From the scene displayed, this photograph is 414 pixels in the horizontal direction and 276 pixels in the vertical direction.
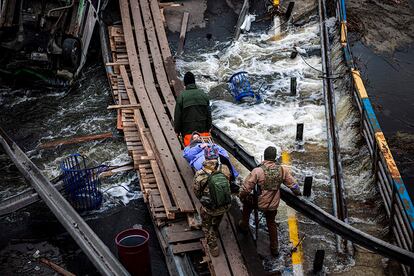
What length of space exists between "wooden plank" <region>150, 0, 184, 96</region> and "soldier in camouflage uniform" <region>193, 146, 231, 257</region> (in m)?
4.84

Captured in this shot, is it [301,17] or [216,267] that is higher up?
[301,17]

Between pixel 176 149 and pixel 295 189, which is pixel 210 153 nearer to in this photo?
pixel 295 189

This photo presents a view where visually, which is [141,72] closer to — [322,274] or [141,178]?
[141,178]

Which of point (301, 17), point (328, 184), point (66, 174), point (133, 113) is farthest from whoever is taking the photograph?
point (301, 17)

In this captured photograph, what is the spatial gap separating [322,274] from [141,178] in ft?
12.1

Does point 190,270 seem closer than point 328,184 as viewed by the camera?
Yes

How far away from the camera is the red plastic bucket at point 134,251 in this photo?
279 inches

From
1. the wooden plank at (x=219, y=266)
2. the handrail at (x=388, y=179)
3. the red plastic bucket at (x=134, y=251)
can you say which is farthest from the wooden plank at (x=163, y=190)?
the handrail at (x=388, y=179)

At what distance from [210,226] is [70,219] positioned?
2.30 meters

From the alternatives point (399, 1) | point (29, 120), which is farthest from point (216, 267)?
point (399, 1)

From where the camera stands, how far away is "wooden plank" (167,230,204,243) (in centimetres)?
775

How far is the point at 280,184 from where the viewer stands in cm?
738

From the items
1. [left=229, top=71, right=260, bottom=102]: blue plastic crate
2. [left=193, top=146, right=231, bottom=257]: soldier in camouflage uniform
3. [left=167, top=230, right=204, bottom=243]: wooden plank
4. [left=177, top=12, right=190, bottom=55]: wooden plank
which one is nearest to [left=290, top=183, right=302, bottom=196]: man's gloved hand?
[left=193, top=146, right=231, bottom=257]: soldier in camouflage uniform

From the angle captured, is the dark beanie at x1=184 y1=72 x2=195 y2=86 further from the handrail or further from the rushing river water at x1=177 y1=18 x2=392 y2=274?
the handrail
